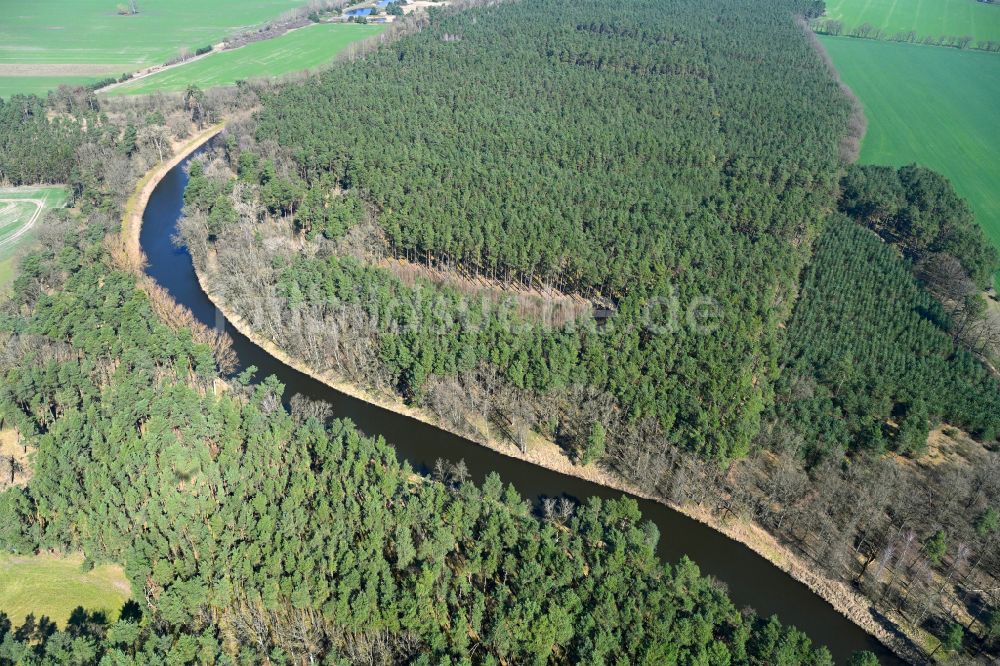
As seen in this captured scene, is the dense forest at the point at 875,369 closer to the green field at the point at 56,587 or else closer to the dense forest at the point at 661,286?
the dense forest at the point at 661,286

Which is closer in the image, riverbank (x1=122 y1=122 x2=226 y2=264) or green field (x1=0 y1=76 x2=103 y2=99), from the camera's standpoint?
riverbank (x1=122 y1=122 x2=226 y2=264)

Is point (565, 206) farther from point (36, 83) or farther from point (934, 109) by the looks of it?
point (36, 83)

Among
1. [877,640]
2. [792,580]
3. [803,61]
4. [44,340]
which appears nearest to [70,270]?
[44,340]

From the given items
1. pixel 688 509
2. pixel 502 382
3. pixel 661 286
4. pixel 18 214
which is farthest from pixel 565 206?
pixel 18 214

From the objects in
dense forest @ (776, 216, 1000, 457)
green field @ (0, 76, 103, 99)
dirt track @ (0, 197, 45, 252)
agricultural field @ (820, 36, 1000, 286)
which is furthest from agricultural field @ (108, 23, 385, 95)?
dense forest @ (776, 216, 1000, 457)

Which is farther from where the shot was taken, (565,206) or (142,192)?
(142,192)

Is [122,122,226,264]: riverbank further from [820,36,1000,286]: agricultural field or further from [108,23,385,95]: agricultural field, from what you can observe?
[820,36,1000,286]: agricultural field

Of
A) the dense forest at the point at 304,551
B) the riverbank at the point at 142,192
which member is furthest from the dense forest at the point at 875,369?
the riverbank at the point at 142,192
